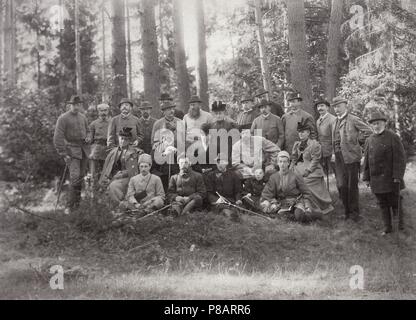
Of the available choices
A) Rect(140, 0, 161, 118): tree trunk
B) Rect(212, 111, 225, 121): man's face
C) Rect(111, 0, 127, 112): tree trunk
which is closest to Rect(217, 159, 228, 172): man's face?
Rect(212, 111, 225, 121): man's face

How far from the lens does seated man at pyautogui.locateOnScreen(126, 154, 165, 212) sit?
960cm

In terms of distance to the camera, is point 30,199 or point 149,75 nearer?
point 30,199

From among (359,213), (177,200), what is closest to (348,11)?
(359,213)

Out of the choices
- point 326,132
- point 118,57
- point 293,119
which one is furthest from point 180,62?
point 326,132

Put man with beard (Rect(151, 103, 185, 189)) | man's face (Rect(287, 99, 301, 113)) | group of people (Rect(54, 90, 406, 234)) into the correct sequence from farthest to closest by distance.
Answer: man's face (Rect(287, 99, 301, 113))
man with beard (Rect(151, 103, 185, 189))
group of people (Rect(54, 90, 406, 234))

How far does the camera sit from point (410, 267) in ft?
25.2

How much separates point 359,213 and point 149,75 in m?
6.67

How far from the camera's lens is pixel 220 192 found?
1022 centimetres

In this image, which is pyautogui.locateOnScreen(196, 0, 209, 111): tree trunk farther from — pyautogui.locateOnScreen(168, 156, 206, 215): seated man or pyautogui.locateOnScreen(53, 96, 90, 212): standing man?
pyautogui.locateOnScreen(168, 156, 206, 215): seated man

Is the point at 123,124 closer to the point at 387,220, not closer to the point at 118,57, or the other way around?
the point at 118,57

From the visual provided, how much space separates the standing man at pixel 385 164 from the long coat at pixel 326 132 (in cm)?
134

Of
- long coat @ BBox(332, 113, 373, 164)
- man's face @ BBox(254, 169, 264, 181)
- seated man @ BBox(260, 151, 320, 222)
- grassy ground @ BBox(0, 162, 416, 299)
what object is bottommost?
grassy ground @ BBox(0, 162, 416, 299)

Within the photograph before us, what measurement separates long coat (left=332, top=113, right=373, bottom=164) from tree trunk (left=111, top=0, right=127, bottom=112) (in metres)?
6.48

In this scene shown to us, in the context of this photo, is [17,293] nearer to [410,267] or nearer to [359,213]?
[410,267]
